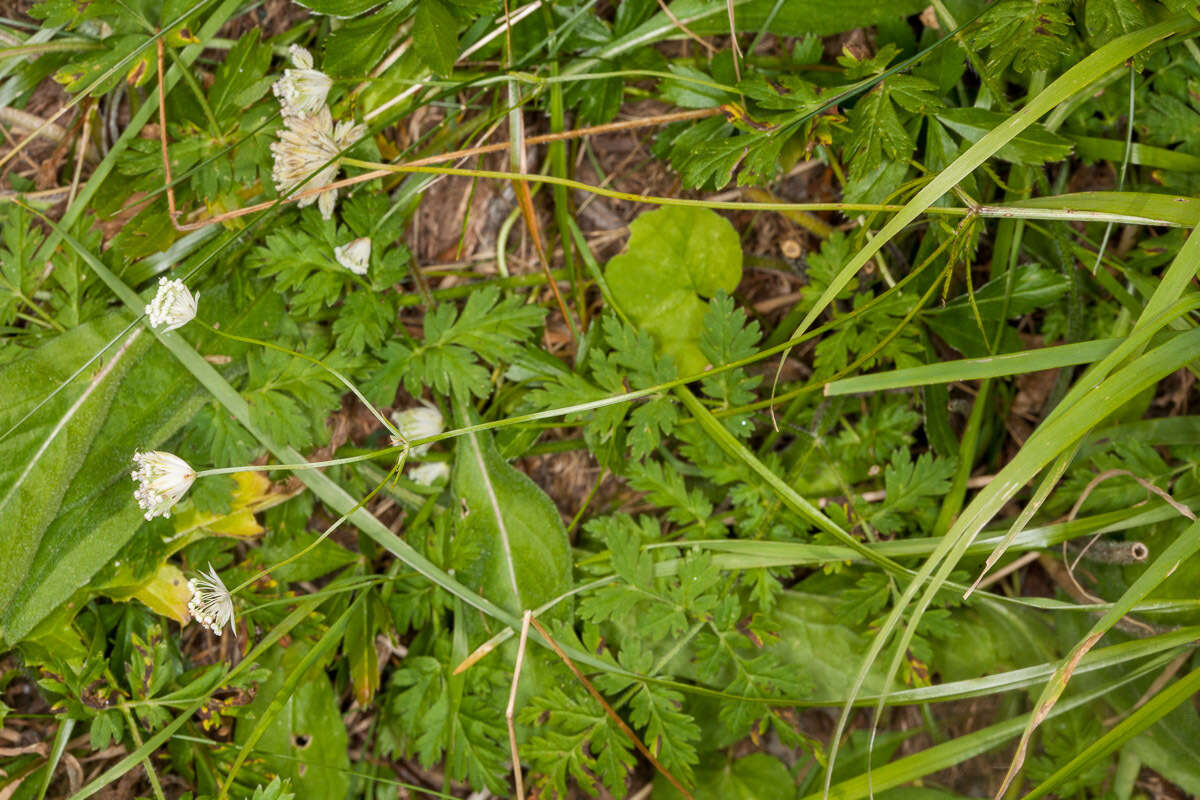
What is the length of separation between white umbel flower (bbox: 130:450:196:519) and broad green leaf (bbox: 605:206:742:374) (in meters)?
1.15

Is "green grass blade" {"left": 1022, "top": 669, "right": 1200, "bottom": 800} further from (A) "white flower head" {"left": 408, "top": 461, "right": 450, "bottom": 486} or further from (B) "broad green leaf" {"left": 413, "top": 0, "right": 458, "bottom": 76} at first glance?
(B) "broad green leaf" {"left": 413, "top": 0, "right": 458, "bottom": 76}

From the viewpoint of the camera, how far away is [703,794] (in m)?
2.29

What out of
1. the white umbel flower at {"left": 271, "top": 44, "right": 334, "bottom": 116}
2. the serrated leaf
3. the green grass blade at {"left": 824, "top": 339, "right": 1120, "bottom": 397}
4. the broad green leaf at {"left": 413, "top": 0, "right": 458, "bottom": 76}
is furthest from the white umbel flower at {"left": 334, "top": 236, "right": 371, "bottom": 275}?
the green grass blade at {"left": 824, "top": 339, "right": 1120, "bottom": 397}

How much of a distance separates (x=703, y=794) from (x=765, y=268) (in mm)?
1493

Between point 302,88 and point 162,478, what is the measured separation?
0.99 metres

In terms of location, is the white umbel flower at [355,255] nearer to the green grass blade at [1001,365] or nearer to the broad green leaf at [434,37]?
the broad green leaf at [434,37]

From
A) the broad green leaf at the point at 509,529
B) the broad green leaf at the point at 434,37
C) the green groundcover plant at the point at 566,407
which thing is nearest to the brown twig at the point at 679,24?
the green groundcover plant at the point at 566,407

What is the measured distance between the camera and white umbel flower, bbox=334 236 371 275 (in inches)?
82.3

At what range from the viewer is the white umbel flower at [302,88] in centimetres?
202

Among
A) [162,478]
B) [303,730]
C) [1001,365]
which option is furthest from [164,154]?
[1001,365]

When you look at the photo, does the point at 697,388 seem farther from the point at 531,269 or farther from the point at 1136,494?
the point at 1136,494

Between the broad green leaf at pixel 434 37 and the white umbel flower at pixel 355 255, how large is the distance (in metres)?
0.47

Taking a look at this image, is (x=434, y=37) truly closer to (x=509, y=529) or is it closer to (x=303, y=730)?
(x=509, y=529)

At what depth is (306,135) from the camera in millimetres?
2062
